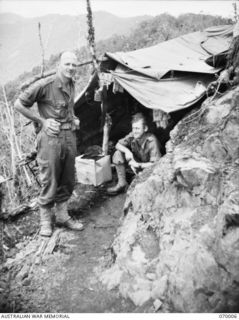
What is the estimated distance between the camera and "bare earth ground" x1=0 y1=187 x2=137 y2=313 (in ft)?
10.5

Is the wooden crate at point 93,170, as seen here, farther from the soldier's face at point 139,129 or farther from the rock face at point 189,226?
the rock face at point 189,226

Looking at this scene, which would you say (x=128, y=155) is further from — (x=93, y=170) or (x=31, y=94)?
(x=31, y=94)

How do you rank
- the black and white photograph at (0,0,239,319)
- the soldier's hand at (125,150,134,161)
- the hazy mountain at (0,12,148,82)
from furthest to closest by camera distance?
the hazy mountain at (0,12,148,82)
the soldier's hand at (125,150,134,161)
the black and white photograph at (0,0,239,319)

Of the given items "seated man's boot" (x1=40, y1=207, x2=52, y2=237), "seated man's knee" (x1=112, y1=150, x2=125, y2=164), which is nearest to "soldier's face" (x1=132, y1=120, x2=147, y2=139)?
"seated man's knee" (x1=112, y1=150, x2=125, y2=164)

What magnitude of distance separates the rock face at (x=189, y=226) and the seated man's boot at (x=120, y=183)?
3.22ft

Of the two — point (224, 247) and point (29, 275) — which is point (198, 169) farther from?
point (29, 275)

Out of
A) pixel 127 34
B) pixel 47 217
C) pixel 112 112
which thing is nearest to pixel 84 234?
pixel 47 217

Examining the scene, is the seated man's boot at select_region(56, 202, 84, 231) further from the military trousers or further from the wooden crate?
the wooden crate

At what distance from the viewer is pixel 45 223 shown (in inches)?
164

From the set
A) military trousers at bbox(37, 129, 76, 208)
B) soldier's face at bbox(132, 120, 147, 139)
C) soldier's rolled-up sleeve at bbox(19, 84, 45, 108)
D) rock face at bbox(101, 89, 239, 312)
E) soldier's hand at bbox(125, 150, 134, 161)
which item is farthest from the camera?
soldier's hand at bbox(125, 150, 134, 161)

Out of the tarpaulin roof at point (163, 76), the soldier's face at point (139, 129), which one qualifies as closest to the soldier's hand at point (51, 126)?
the soldier's face at point (139, 129)

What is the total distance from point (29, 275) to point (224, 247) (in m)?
2.22

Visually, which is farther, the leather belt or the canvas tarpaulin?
the canvas tarpaulin

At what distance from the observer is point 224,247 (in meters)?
2.64
